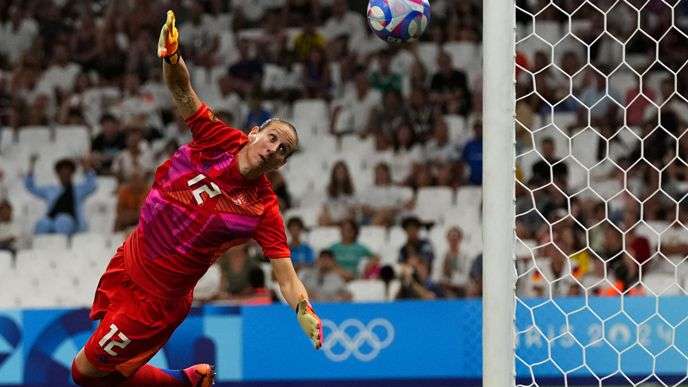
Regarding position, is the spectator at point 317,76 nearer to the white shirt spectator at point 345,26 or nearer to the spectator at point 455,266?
the white shirt spectator at point 345,26

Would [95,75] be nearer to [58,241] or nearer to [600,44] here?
[58,241]

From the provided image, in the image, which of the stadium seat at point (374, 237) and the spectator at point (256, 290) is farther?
the stadium seat at point (374, 237)

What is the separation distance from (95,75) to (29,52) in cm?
88

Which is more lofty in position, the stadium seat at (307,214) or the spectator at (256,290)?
the stadium seat at (307,214)

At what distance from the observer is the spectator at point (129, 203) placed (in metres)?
12.8

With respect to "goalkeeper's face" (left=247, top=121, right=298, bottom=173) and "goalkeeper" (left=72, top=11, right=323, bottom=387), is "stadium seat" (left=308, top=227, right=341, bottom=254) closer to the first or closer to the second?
"goalkeeper" (left=72, top=11, right=323, bottom=387)

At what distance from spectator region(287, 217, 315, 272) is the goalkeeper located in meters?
5.32

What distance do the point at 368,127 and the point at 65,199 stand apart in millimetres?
2947

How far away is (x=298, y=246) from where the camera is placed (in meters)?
12.2

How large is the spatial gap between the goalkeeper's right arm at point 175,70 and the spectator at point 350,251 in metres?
5.68

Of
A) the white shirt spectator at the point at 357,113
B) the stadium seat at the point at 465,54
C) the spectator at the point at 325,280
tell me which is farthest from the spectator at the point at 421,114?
the spectator at the point at 325,280

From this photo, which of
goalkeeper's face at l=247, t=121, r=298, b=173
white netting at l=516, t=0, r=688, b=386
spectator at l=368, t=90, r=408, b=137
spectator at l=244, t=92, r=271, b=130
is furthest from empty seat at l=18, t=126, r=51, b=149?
goalkeeper's face at l=247, t=121, r=298, b=173

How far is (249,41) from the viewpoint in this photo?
48.5ft

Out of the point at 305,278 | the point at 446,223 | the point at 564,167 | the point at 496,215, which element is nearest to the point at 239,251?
the point at 305,278
